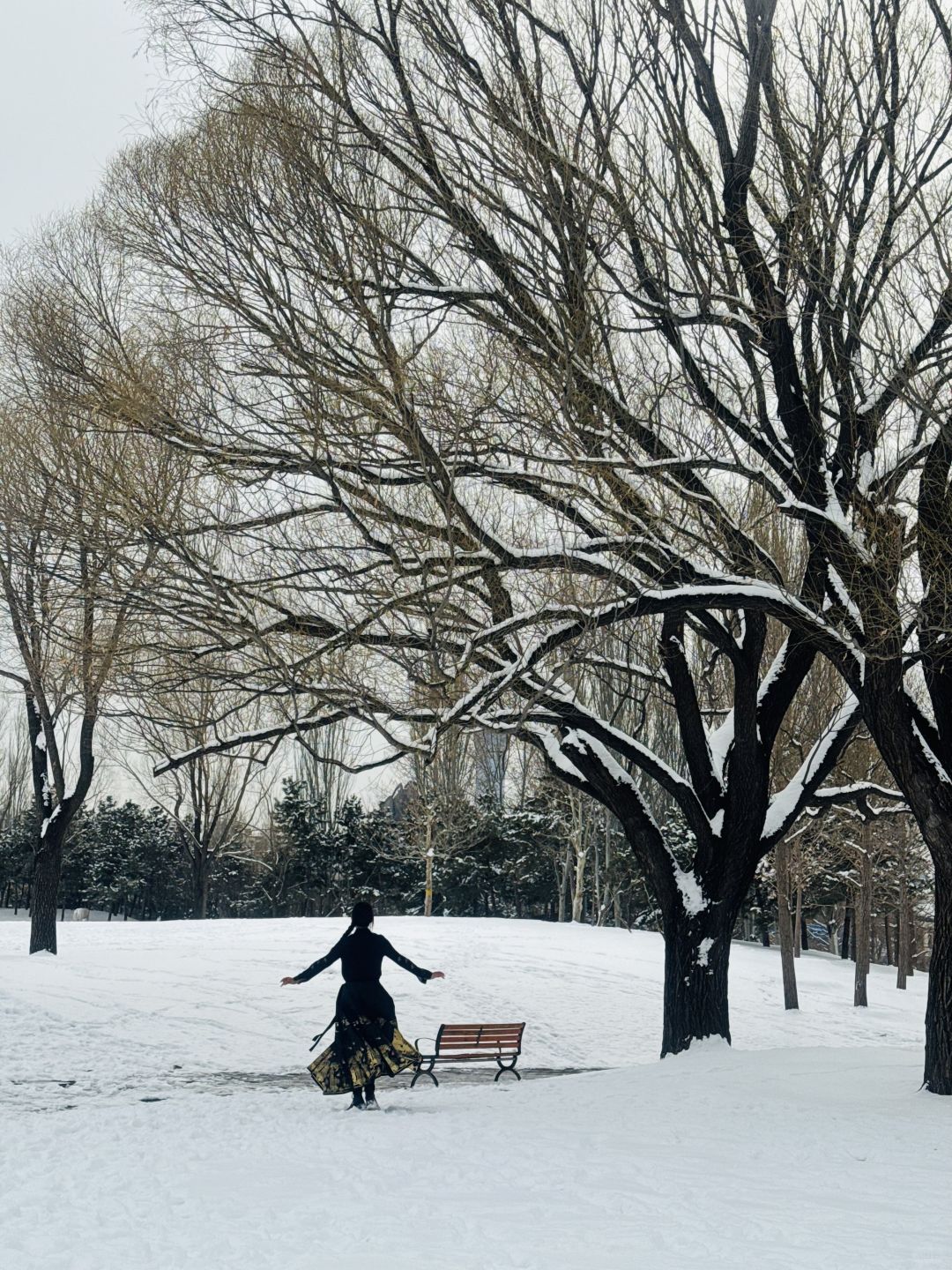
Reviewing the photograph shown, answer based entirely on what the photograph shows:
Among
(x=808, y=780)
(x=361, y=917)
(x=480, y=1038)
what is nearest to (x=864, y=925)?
(x=480, y=1038)

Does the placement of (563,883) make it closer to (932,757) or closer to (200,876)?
(200,876)

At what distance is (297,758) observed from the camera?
53.8 m

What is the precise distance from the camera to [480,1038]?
13219mm

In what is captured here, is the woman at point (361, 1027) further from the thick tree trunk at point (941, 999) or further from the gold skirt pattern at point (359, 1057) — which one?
the thick tree trunk at point (941, 999)

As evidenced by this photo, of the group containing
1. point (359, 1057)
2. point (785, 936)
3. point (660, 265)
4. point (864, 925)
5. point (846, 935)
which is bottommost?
point (846, 935)

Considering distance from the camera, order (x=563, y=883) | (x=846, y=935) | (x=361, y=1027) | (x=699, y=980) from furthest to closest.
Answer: (x=846, y=935) → (x=563, y=883) → (x=699, y=980) → (x=361, y=1027)

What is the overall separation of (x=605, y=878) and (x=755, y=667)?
32820mm

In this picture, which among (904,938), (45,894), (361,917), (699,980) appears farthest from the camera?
(904,938)

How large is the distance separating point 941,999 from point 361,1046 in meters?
4.91

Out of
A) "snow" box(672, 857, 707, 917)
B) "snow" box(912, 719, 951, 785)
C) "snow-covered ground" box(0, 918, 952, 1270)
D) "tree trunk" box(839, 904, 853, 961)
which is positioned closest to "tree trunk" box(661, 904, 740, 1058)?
"snow" box(672, 857, 707, 917)

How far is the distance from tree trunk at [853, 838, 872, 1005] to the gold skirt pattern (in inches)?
666

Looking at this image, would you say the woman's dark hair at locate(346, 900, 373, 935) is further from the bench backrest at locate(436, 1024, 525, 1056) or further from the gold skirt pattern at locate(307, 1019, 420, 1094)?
the bench backrest at locate(436, 1024, 525, 1056)

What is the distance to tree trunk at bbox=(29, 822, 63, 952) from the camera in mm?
19922

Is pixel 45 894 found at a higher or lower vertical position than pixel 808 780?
lower
